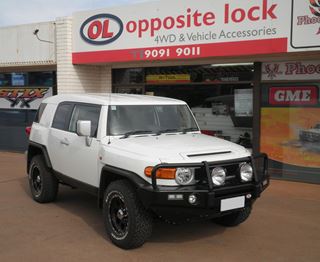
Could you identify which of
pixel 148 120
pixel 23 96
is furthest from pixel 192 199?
pixel 23 96

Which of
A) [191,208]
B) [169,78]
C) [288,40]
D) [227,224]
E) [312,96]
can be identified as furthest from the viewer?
[169,78]

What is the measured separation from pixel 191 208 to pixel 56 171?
2.85 metres

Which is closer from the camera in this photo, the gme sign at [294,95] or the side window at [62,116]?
the side window at [62,116]

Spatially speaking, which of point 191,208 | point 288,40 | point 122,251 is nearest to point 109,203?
point 122,251

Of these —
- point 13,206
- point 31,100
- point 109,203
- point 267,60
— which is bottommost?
point 13,206

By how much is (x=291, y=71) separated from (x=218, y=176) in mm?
4943

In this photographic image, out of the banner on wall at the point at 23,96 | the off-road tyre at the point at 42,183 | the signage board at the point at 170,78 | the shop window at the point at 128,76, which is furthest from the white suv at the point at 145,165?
the banner on wall at the point at 23,96

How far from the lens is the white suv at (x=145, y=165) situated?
465cm

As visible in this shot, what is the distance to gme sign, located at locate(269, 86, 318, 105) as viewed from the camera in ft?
28.9

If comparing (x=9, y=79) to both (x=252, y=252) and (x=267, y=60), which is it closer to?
(x=267, y=60)

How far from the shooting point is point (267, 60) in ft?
30.3

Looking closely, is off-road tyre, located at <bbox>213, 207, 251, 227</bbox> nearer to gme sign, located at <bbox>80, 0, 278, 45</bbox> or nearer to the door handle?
the door handle

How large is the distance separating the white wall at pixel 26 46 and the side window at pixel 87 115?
5.63 meters

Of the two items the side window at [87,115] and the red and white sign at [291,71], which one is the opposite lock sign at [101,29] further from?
the side window at [87,115]
